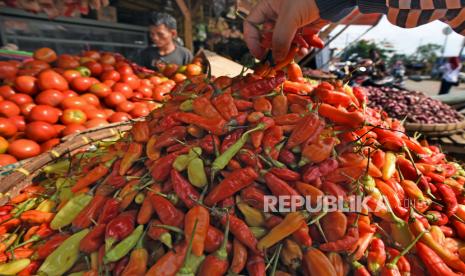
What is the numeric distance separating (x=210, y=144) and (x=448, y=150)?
3.56 m

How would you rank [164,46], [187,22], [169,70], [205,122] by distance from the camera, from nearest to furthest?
1. [205,122]
2. [169,70]
3. [164,46]
4. [187,22]

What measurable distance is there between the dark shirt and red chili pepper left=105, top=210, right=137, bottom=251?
4.46 metres

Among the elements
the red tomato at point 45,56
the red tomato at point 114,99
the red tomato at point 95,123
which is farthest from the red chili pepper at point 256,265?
the red tomato at point 45,56

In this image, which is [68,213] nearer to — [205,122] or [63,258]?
[63,258]

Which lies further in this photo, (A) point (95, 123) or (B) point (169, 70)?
(B) point (169, 70)

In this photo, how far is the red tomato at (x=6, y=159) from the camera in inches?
96.0

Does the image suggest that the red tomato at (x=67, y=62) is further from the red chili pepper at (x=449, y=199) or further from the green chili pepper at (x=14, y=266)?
the red chili pepper at (x=449, y=199)

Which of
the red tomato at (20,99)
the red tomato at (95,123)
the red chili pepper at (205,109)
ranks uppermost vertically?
the red chili pepper at (205,109)

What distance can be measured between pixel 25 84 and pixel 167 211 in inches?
112

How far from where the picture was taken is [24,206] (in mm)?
1736

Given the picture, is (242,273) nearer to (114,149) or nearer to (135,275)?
(135,275)

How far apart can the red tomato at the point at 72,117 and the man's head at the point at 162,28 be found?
8.64 feet

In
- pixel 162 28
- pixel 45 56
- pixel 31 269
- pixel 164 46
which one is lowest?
pixel 31 269

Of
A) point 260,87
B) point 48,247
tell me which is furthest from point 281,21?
point 48,247
